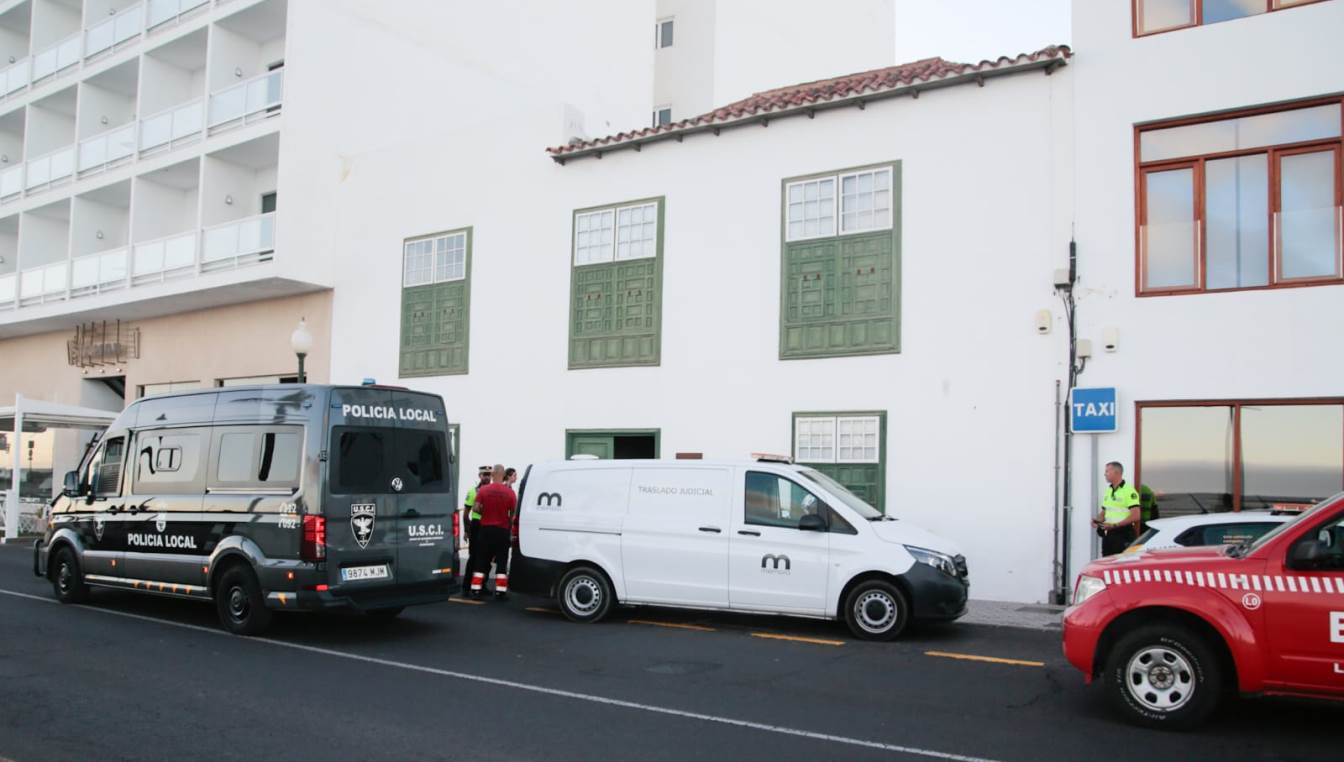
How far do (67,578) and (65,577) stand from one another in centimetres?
6

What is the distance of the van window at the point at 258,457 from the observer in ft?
34.9

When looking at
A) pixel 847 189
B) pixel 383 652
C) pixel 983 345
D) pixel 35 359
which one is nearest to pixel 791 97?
pixel 847 189

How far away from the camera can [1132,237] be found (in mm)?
13484

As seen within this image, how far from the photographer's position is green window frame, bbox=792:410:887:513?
1498cm

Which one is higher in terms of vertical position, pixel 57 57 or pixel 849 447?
pixel 57 57

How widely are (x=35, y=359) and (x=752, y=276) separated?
22.6 meters

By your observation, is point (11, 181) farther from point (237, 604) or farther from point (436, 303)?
point (237, 604)

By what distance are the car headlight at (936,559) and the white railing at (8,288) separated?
2575cm

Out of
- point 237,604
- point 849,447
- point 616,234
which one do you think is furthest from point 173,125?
point 849,447

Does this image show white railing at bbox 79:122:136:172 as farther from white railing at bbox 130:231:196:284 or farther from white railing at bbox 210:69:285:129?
white railing at bbox 210:69:285:129

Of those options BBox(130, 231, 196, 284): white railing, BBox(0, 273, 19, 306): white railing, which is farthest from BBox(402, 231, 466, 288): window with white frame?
BBox(0, 273, 19, 306): white railing

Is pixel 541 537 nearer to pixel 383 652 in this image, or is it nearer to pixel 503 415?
pixel 383 652

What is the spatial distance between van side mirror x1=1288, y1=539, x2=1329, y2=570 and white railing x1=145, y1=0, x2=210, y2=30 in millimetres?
24026

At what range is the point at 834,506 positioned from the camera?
1123 centimetres
